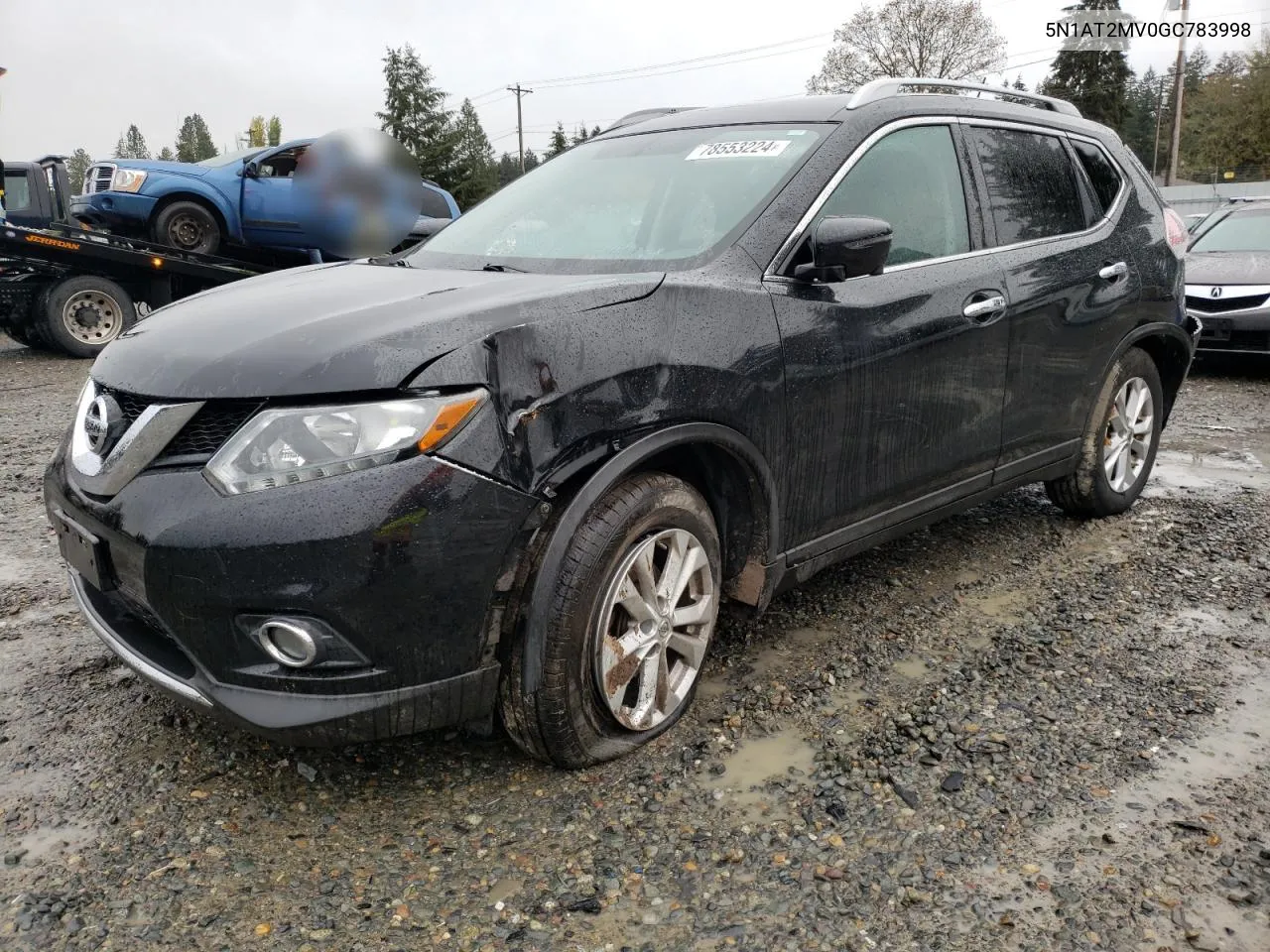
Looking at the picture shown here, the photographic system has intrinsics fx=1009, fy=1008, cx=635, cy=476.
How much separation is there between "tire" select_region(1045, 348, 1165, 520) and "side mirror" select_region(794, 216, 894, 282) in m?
1.87

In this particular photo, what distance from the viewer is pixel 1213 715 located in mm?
2875

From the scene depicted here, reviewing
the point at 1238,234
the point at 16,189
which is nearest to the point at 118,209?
the point at 16,189

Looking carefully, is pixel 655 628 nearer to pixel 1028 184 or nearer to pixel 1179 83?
pixel 1028 184

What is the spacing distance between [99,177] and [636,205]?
11.0 m

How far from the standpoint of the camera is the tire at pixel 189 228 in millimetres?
11859

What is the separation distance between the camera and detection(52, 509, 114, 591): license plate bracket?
2.31 m

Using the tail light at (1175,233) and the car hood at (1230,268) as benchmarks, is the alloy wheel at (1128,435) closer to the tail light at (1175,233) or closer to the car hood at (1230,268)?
the tail light at (1175,233)

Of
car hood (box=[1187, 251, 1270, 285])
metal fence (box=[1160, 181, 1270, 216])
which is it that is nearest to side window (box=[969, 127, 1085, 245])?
car hood (box=[1187, 251, 1270, 285])

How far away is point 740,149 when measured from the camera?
3.22 m

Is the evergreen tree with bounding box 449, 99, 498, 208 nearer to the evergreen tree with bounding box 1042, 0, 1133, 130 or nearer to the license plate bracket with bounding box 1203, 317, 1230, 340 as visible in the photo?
the license plate bracket with bounding box 1203, 317, 1230, 340

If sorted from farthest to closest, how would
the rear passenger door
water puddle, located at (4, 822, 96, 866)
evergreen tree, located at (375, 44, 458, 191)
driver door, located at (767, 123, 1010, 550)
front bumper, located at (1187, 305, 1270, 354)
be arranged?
evergreen tree, located at (375, 44, 458, 191) → front bumper, located at (1187, 305, 1270, 354) → the rear passenger door → driver door, located at (767, 123, 1010, 550) → water puddle, located at (4, 822, 96, 866)

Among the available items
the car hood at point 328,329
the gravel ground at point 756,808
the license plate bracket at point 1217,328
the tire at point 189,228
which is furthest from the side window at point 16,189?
the license plate bracket at point 1217,328

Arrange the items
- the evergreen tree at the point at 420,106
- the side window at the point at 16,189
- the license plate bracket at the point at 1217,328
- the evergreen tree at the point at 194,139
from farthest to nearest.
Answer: the evergreen tree at the point at 194,139
the evergreen tree at the point at 420,106
the side window at the point at 16,189
the license plate bracket at the point at 1217,328

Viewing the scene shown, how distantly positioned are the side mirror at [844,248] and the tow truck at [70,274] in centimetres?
962
